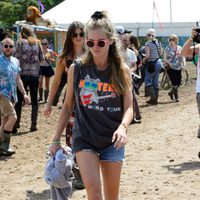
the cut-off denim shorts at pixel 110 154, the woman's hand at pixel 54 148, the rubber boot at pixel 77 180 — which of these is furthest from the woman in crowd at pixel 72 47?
the cut-off denim shorts at pixel 110 154

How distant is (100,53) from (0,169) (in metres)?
3.94

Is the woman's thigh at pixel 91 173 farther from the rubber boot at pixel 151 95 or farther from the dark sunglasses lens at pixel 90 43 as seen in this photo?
A: the rubber boot at pixel 151 95

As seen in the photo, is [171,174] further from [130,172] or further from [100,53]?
[100,53]

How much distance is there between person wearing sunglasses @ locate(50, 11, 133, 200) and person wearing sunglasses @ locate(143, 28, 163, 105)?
33.9 ft

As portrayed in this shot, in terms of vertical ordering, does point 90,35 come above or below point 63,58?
above

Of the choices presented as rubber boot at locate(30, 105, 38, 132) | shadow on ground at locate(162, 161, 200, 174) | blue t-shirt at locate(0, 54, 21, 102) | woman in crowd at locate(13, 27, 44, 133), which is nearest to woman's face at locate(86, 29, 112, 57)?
shadow on ground at locate(162, 161, 200, 174)

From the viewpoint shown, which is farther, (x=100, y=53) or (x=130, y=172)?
(x=130, y=172)

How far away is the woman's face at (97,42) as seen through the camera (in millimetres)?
4168

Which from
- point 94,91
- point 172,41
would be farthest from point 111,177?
point 172,41

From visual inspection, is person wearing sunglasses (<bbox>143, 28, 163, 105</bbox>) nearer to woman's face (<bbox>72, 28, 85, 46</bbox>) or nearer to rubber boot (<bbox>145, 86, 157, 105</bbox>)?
rubber boot (<bbox>145, 86, 157, 105</bbox>)

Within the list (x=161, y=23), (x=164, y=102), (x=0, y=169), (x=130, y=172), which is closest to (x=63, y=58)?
(x=130, y=172)

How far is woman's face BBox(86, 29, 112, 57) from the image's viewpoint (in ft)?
13.7

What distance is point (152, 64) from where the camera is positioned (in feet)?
48.2

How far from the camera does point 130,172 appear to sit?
7.04m
